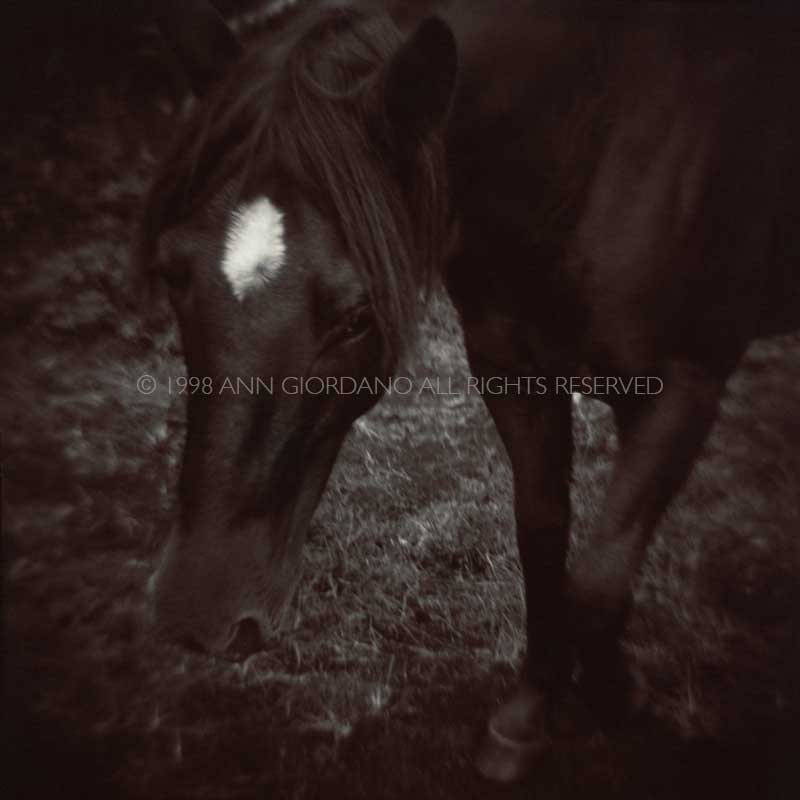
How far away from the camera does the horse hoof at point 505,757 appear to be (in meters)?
0.83

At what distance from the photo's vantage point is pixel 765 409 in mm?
928

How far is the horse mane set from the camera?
0.55 metres

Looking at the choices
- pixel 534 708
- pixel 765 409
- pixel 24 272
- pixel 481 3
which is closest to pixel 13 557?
pixel 24 272

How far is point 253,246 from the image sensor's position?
0.52m

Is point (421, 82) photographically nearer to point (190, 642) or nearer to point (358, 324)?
point (358, 324)

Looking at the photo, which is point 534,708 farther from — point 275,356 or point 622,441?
point 275,356

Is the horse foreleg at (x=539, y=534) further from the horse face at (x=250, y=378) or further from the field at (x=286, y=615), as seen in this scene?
the horse face at (x=250, y=378)

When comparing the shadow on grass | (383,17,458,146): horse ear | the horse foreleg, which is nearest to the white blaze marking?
(383,17,458,146): horse ear

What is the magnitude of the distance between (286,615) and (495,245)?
0.40 meters

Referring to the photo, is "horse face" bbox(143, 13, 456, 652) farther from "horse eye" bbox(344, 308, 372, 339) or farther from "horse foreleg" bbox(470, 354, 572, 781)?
"horse foreleg" bbox(470, 354, 572, 781)

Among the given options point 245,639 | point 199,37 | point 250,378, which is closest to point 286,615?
point 245,639

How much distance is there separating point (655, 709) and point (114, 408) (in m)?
0.73

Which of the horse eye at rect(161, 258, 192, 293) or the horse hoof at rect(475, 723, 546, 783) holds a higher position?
the horse eye at rect(161, 258, 192, 293)

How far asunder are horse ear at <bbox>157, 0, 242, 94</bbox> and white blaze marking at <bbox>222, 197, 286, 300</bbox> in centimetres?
18
